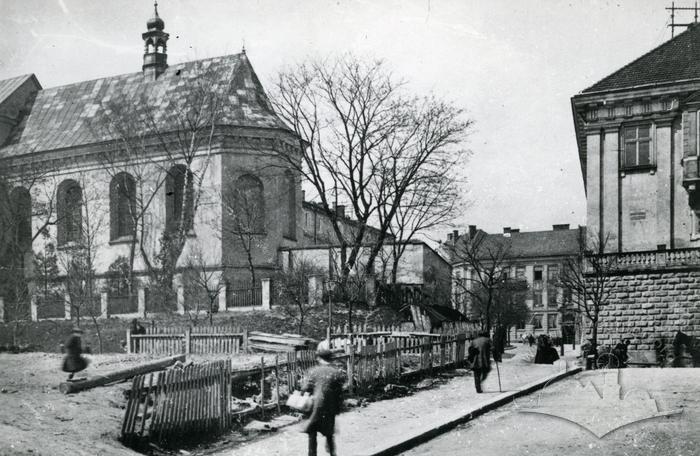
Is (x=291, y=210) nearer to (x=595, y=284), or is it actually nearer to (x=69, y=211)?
(x=69, y=211)

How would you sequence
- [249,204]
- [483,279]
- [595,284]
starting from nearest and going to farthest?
[595,284], [249,204], [483,279]

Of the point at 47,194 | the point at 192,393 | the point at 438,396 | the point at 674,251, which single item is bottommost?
the point at 438,396

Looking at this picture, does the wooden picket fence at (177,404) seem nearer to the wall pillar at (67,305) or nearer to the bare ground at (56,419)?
the bare ground at (56,419)

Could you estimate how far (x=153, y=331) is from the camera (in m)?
24.0

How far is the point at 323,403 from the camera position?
907 cm

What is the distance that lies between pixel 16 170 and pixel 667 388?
37.6m

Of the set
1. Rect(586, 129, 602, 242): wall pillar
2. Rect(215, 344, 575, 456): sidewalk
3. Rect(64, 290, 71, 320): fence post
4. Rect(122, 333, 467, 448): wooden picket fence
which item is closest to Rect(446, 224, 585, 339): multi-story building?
Rect(586, 129, 602, 242): wall pillar

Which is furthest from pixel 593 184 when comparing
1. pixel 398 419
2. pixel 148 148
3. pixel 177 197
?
pixel 148 148

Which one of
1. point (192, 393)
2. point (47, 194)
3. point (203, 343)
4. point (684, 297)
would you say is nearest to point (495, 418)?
point (192, 393)

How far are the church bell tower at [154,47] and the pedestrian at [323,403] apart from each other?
38.9 m

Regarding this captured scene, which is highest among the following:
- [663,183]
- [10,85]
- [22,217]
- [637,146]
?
[10,85]

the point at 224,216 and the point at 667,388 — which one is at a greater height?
the point at 224,216

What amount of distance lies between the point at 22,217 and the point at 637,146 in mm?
30639

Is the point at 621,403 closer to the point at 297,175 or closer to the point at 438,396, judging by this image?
the point at 438,396
